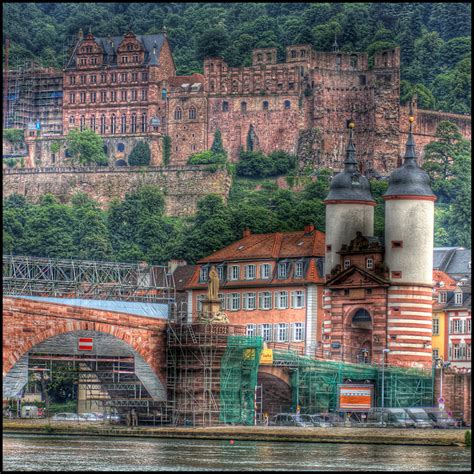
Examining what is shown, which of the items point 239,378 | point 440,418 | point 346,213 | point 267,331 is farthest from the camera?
point 267,331

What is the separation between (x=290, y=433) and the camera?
125m

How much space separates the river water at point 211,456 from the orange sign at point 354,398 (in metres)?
15.4

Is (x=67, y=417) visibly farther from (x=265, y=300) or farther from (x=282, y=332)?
(x=282, y=332)

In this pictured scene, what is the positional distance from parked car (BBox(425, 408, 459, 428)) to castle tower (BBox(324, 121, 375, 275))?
57.4 feet

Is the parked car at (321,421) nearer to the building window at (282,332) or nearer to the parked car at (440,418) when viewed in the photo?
the parked car at (440,418)

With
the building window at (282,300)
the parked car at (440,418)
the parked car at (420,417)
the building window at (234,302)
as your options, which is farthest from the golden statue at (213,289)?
the building window at (234,302)

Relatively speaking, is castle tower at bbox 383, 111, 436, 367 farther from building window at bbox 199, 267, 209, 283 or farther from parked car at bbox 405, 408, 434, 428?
building window at bbox 199, 267, 209, 283

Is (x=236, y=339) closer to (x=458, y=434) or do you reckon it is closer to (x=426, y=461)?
(x=458, y=434)

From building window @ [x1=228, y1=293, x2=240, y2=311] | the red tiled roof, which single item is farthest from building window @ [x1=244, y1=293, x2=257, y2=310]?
the red tiled roof

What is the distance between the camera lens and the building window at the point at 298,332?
15362 cm

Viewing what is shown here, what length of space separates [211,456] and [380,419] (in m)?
26.5

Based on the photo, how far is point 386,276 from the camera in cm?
14838

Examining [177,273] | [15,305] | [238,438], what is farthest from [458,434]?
[177,273]

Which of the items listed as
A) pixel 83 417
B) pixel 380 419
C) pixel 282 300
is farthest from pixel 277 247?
pixel 380 419
